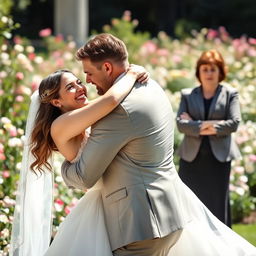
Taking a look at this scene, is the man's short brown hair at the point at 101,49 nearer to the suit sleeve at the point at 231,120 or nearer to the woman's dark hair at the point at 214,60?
the suit sleeve at the point at 231,120

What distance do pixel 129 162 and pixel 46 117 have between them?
54cm

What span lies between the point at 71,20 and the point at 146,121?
51.0 feet

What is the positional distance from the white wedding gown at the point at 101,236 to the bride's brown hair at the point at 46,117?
32 centimetres

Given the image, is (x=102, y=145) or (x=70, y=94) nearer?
(x=102, y=145)

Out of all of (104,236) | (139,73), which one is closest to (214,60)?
(139,73)

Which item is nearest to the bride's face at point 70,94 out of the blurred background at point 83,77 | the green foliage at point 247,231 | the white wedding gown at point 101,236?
the white wedding gown at point 101,236

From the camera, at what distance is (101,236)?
3.78 meters

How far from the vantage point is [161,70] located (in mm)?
10453

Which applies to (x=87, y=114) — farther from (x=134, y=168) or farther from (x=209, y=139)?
(x=209, y=139)

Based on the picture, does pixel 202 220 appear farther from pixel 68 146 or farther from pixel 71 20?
pixel 71 20

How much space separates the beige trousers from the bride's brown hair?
0.65 m

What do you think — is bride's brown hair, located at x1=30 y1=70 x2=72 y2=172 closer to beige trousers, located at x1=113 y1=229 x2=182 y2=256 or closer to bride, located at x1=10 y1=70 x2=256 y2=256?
bride, located at x1=10 y1=70 x2=256 y2=256

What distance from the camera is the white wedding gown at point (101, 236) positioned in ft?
12.6

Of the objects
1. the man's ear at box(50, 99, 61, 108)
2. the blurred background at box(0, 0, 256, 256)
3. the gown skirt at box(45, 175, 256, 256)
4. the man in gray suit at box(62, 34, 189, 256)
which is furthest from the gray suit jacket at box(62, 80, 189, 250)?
the blurred background at box(0, 0, 256, 256)
